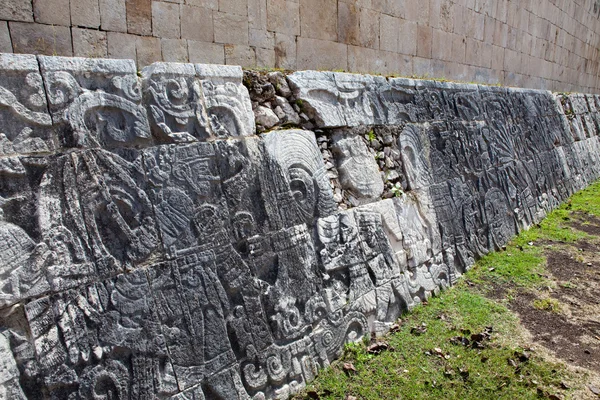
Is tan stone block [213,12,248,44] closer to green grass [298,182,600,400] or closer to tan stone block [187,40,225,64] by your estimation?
tan stone block [187,40,225,64]

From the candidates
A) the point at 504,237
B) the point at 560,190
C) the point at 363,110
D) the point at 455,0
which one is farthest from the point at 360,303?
the point at 455,0

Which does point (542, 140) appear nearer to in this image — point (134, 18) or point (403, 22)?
point (403, 22)

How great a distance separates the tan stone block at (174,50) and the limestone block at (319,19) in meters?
1.72

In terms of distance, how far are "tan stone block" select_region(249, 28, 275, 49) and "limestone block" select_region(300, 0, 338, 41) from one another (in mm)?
530

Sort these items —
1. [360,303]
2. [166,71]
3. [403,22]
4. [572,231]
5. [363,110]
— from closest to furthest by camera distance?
1. [166,71]
2. [360,303]
3. [363,110]
4. [572,231]
5. [403,22]

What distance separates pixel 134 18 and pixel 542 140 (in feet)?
22.7

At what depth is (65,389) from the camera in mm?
2234

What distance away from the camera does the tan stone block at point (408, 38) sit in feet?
25.1

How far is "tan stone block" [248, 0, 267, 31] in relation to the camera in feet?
17.5

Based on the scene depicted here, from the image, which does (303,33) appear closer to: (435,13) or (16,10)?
(16,10)

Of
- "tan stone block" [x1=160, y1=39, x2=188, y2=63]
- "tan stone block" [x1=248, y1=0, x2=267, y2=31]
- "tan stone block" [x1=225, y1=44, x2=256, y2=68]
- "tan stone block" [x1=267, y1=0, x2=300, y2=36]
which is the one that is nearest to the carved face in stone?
"tan stone block" [x1=160, y1=39, x2=188, y2=63]

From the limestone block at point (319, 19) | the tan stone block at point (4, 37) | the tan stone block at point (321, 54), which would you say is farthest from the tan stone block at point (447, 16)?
the tan stone block at point (4, 37)

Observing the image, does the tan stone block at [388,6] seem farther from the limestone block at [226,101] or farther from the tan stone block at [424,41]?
the limestone block at [226,101]

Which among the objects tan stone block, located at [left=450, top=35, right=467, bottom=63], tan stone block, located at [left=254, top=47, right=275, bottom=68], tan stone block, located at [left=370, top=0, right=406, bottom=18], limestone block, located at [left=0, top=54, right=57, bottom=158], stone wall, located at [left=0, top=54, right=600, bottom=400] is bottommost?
stone wall, located at [left=0, top=54, right=600, bottom=400]
